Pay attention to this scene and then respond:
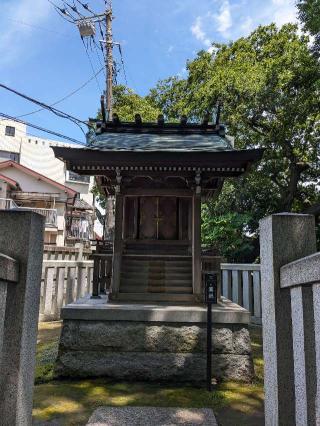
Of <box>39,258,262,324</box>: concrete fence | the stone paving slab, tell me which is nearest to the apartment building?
<box>39,258,262,324</box>: concrete fence

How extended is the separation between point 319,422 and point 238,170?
5.10 m

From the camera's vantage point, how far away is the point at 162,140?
7602 millimetres

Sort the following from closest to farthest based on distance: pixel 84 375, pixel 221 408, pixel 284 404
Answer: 1. pixel 284 404
2. pixel 221 408
3. pixel 84 375

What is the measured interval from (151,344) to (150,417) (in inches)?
58.7

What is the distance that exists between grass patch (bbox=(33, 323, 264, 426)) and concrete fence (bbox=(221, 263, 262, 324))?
3.53 m

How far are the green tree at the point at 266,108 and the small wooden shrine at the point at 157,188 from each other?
8352mm

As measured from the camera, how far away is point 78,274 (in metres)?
9.44

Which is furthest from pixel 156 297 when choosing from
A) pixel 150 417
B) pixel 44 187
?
pixel 44 187

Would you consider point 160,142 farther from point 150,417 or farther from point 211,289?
point 150,417

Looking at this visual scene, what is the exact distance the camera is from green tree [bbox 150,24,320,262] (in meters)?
15.2

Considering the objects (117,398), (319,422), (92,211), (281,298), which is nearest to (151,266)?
(117,398)

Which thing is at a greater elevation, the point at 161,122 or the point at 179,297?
the point at 161,122

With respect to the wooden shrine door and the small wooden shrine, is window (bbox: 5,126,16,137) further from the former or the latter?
the wooden shrine door

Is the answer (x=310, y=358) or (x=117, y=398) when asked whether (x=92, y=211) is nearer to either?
(x=117, y=398)
